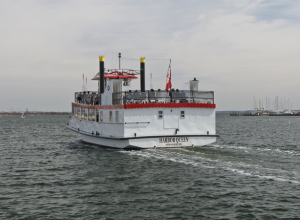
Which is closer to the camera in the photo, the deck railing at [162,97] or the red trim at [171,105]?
the red trim at [171,105]

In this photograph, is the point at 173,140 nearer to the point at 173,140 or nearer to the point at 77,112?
the point at 173,140

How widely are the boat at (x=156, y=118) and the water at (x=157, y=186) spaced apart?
4.47 ft

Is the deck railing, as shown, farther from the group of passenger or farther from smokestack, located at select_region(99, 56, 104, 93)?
the group of passenger

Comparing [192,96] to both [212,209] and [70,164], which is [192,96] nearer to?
[70,164]

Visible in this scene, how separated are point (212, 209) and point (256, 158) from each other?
8702 millimetres

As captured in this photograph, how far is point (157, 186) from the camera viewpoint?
43.3 ft

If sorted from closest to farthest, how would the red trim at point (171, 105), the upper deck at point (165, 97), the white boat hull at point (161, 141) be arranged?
the white boat hull at point (161, 141)
the red trim at point (171, 105)
the upper deck at point (165, 97)

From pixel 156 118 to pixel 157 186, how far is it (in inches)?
353

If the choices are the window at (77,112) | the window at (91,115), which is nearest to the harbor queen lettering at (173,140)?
the window at (91,115)

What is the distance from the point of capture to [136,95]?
22.2 m

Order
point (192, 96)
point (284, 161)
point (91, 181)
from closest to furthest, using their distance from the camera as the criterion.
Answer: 1. point (91, 181)
2. point (284, 161)
3. point (192, 96)

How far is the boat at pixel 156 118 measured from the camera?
70.0ft

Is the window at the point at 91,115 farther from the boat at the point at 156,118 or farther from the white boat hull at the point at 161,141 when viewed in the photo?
the white boat hull at the point at 161,141

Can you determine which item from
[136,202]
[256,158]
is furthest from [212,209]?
[256,158]
